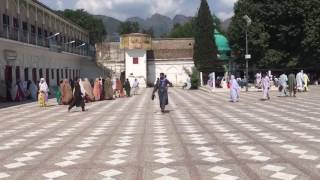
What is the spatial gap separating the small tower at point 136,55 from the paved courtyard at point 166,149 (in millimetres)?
47497

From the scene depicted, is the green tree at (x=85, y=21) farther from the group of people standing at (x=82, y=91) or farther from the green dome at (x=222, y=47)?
the group of people standing at (x=82, y=91)

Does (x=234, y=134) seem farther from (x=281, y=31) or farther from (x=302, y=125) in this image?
(x=281, y=31)

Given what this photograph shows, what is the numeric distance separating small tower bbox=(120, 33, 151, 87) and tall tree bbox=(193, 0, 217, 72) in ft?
35.8

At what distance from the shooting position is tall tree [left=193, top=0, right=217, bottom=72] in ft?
181

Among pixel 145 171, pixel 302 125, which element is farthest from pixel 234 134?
pixel 145 171

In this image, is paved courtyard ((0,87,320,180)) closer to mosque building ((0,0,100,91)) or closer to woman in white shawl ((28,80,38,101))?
woman in white shawl ((28,80,38,101))

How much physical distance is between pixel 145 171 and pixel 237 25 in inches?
1691

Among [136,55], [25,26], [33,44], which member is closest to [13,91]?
[33,44]

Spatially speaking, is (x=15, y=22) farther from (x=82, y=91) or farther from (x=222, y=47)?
(x=222, y=47)

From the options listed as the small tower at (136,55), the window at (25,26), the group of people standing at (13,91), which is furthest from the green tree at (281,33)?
the group of people standing at (13,91)

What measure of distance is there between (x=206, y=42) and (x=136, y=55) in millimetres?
12564

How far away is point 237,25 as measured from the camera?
50.0 m

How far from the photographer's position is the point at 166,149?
10.5 m

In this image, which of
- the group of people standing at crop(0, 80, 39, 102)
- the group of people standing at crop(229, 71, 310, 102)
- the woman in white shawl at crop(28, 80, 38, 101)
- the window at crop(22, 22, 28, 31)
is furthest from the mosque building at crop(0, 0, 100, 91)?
the group of people standing at crop(229, 71, 310, 102)
